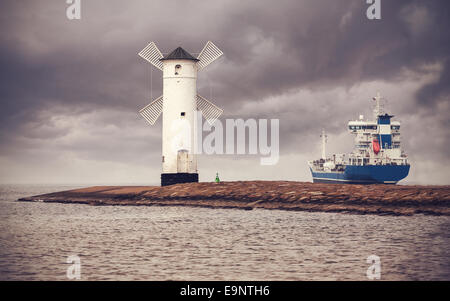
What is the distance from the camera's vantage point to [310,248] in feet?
78.9

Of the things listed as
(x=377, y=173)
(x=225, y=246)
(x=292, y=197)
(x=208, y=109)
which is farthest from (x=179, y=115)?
(x=377, y=173)

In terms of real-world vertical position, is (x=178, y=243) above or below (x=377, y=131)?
below

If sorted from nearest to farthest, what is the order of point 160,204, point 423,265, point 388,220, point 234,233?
point 423,265 < point 234,233 < point 388,220 < point 160,204

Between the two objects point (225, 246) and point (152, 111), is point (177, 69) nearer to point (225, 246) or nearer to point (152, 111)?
→ point (152, 111)

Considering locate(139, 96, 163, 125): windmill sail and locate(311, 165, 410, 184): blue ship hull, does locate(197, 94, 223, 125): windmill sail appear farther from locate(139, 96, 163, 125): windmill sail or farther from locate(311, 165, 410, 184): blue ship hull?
locate(311, 165, 410, 184): blue ship hull

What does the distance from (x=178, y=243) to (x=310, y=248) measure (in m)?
5.65

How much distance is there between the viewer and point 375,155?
7744 centimetres

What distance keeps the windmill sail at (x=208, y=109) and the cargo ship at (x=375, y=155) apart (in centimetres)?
3198

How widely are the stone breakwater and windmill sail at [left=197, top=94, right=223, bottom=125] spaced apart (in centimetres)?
542

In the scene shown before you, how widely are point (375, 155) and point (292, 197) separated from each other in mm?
37032

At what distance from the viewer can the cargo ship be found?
74.9 m

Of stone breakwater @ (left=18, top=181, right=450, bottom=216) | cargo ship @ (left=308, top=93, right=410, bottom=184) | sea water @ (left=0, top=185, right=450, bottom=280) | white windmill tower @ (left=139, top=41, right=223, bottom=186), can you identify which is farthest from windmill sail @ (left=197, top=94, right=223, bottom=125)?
cargo ship @ (left=308, top=93, right=410, bottom=184)
